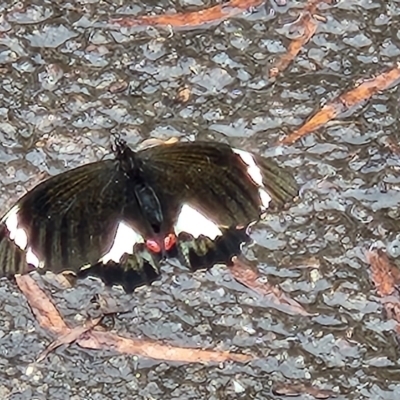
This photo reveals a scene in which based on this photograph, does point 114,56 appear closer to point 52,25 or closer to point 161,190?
point 52,25

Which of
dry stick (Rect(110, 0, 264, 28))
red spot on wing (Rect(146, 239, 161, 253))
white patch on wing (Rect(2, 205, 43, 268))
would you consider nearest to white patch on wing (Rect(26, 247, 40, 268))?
white patch on wing (Rect(2, 205, 43, 268))

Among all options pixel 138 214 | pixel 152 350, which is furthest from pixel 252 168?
pixel 152 350

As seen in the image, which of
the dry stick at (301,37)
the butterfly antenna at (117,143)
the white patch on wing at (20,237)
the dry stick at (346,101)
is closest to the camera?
the white patch on wing at (20,237)

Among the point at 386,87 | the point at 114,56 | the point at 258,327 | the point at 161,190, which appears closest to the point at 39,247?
the point at 161,190

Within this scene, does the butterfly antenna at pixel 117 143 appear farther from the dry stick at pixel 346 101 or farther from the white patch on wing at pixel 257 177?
the dry stick at pixel 346 101

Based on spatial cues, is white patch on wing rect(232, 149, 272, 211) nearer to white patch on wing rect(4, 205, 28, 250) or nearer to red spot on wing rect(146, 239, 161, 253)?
red spot on wing rect(146, 239, 161, 253)

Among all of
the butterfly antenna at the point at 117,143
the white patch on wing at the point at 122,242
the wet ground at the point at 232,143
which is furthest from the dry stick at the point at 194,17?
the white patch on wing at the point at 122,242
